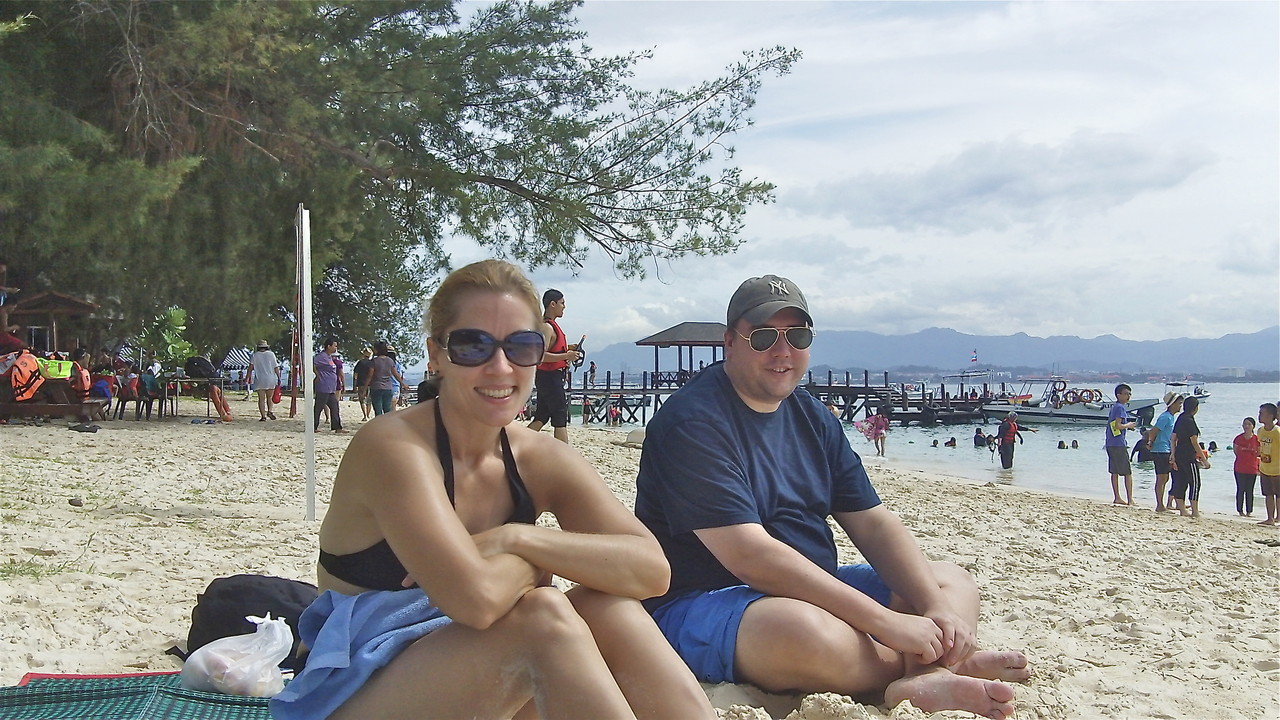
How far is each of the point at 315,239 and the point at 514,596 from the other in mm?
13826

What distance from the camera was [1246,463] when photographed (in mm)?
11359

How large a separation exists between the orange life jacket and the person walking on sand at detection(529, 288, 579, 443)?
6501 mm

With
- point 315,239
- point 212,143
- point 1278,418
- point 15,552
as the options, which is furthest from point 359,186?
point 1278,418

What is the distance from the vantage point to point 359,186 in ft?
48.5

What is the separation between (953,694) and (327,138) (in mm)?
12766

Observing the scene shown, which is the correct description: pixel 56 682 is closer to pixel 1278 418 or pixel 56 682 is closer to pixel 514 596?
pixel 514 596

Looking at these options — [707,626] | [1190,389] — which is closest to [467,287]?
[707,626]

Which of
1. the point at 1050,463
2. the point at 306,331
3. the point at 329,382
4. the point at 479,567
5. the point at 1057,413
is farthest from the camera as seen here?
the point at 1057,413

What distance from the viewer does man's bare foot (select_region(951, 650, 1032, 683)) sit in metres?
2.86

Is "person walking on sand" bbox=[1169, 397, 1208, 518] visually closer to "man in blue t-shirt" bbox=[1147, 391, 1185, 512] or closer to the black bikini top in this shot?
"man in blue t-shirt" bbox=[1147, 391, 1185, 512]

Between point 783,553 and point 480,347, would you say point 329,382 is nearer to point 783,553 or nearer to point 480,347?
point 783,553

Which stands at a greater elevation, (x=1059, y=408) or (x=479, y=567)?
(x=479, y=567)

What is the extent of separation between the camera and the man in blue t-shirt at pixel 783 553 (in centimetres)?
268

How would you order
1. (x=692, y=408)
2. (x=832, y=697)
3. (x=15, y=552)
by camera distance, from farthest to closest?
(x=15, y=552), (x=692, y=408), (x=832, y=697)
